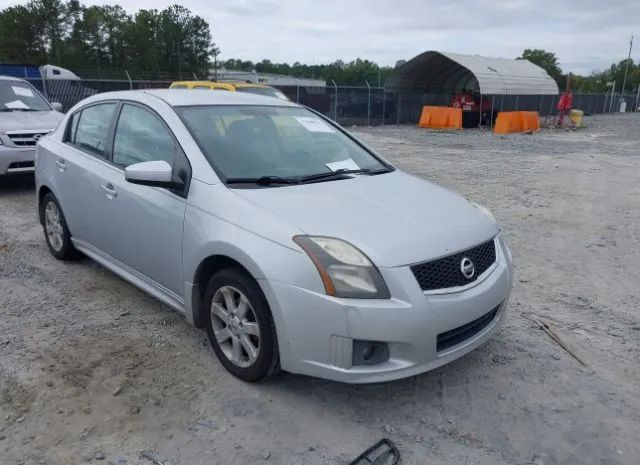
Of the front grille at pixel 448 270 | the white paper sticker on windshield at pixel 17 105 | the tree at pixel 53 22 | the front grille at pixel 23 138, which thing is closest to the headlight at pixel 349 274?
the front grille at pixel 448 270

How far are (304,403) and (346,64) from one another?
400 ft

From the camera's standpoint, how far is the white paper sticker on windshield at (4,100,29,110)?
8719 mm

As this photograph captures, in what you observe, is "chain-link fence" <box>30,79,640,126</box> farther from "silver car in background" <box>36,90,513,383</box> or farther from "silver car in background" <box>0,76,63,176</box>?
"silver car in background" <box>36,90,513,383</box>

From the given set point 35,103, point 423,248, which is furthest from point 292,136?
point 35,103

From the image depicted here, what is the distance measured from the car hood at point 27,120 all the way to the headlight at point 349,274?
23.0 feet

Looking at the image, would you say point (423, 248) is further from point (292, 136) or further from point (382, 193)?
point (292, 136)

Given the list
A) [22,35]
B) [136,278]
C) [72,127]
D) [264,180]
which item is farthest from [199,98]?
[22,35]

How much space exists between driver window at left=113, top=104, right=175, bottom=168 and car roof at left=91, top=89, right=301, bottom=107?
16 centimetres

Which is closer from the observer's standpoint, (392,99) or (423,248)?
(423,248)

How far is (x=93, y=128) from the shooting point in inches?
181

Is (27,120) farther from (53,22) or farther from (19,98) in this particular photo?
(53,22)

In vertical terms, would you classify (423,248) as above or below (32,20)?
below

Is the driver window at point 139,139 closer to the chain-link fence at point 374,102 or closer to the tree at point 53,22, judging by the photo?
the chain-link fence at point 374,102

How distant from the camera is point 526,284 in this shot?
4.93 metres
